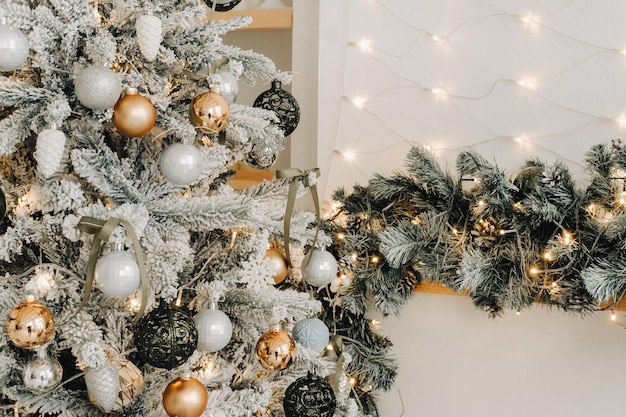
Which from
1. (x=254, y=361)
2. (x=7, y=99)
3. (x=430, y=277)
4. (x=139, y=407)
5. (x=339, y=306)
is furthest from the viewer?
(x=339, y=306)

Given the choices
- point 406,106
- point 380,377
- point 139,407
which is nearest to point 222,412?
point 139,407

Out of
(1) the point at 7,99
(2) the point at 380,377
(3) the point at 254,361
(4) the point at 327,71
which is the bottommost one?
(2) the point at 380,377

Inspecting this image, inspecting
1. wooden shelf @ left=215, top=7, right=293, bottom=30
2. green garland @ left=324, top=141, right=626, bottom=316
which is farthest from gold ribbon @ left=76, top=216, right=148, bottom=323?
wooden shelf @ left=215, top=7, right=293, bottom=30

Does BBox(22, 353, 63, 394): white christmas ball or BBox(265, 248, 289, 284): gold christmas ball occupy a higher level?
BBox(22, 353, 63, 394): white christmas ball

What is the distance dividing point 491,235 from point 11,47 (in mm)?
880

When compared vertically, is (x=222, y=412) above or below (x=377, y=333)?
above

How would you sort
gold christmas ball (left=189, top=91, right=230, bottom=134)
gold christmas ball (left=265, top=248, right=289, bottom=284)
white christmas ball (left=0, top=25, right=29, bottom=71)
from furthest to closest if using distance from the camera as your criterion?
gold christmas ball (left=265, top=248, right=289, bottom=284), gold christmas ball (left=189, top=91, right=230, bottom=134), white christmas ball (left=0, top=25, right=29, bottom=71)

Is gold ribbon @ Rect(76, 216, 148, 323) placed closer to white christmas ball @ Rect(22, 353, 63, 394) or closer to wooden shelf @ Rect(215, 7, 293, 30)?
white christmas ball @ Rect(22, 353, 63, 394)

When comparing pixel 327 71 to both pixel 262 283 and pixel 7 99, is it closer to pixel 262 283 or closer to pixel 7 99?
pixel 262 283

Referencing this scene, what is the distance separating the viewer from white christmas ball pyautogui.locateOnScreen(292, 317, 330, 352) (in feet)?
3.48

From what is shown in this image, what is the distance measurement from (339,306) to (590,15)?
30.7 inches

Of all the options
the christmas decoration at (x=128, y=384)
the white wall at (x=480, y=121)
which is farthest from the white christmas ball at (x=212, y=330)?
the white wall at (x=480, y=121)

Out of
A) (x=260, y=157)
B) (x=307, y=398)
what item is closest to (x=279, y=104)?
(x=260, y=157)

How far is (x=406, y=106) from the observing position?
143cm
